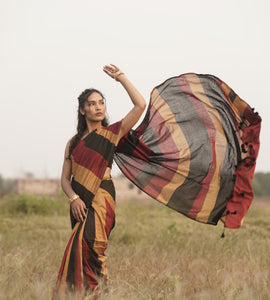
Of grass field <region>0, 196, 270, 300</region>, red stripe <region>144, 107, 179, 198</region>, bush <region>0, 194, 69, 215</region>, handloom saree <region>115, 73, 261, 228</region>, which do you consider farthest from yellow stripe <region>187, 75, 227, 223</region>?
bush <region>0, 194, 69, 215</region>

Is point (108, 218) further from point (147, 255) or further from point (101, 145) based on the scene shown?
point (147, 255)

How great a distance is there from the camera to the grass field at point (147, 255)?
308 centimetres

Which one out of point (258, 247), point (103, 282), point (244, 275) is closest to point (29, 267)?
point (103, 282)

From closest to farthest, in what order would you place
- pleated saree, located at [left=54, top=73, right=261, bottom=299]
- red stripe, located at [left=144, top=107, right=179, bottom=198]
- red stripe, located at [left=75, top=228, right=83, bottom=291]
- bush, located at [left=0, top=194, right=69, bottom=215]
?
1. red stripe, located at [left=75, top=228, right=83, bottom=291]
2. pleated saree, located at [left=54, top=73, right=261, bottom=299]
3. red stripe, located at [left=144, top=107, right=179, bottom=198]
4. bush, located at [left=0, top=194, right=69, bottom=215]

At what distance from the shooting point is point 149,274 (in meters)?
3.77

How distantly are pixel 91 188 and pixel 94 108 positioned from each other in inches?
24.9

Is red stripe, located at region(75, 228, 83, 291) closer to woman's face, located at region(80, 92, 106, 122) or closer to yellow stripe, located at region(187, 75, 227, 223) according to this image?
woman's face, located at region(80, 92, 106, 122)

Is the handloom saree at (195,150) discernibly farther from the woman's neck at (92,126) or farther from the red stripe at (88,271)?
the red stripe at (88,271)

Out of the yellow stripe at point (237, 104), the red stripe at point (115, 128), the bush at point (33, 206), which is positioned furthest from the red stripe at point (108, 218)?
the bush at point (33, 206)

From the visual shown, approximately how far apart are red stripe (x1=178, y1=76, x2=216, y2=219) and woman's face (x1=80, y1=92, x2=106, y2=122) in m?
0.86

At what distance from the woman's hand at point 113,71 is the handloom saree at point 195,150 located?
2.15ft

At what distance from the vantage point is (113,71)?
2.84 meters

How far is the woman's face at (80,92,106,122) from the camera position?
9.95 ft

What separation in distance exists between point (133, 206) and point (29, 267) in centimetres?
664
